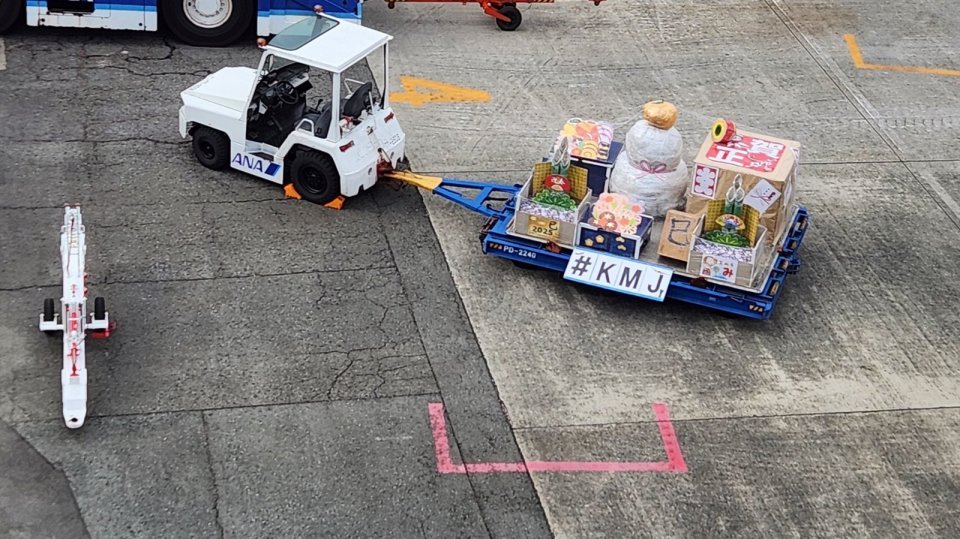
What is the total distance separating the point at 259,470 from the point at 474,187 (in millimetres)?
4050

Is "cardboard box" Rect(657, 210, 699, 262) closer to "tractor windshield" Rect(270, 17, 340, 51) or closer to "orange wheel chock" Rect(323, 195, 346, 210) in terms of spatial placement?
"orange wheel chock" Rect(323, 195, 346, 210)

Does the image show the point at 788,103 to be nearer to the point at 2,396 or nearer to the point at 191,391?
the point at 191,391

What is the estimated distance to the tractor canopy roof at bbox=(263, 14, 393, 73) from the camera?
1056 centimetres

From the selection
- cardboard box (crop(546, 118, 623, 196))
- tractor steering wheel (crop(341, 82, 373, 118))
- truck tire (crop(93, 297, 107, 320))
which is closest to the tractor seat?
tractor steering wheel (crop(341, 82, 373, 118))

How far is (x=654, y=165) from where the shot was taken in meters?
10.4

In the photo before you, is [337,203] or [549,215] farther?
[337,203]

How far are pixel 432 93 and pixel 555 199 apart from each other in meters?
3.76

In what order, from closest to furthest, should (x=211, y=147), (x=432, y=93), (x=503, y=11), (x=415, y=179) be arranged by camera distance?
(x=415, y=179)
(x=211, y=147)
(x=432, y=93)
(x=503, y=11)

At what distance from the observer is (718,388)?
936cm

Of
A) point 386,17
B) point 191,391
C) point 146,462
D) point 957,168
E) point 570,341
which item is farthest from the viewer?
point 386,17

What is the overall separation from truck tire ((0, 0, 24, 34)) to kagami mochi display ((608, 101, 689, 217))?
744 centimetres

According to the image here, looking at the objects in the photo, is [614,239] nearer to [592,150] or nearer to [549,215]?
[549,215]

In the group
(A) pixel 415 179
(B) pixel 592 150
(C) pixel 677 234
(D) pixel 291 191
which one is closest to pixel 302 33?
(D) pixel 291 191

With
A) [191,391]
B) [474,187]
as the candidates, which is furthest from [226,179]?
[191,391]
